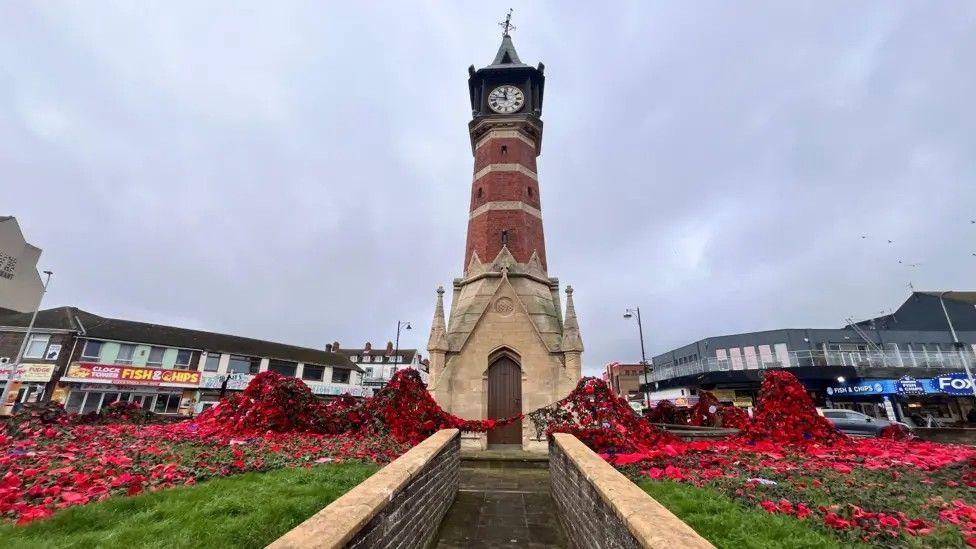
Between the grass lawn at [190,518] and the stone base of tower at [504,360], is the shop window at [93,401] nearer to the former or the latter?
the stone base of tower at [504,360]

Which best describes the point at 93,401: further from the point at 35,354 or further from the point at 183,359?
the point at 183,359

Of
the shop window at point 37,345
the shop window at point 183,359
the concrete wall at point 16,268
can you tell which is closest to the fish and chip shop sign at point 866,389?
the concrete wall at point 16,268

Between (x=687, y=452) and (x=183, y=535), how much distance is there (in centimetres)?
897

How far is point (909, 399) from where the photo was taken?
3603cm

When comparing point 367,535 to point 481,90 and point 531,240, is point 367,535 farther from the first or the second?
point 481,90

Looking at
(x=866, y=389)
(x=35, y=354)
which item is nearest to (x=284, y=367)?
(x=35, y=354)

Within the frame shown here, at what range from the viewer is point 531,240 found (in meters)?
16.9

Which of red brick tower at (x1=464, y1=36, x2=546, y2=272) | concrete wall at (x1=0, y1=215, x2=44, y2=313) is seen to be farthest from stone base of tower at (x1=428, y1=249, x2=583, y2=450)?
concrete wall at (x1=0, y1=215, x2=44, y2=313)

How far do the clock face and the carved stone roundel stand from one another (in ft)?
31.7

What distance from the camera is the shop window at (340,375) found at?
160 ft

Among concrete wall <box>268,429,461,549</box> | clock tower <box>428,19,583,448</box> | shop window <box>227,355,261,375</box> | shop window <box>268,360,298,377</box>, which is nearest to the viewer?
concrete wall <box>268,429,461,549</box>

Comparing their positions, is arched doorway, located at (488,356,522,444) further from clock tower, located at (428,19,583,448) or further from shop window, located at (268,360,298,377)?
shop window, located at (268,360,298,377)

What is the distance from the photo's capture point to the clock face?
19.4 metres

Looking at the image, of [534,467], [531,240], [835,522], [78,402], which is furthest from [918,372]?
[78,402]
